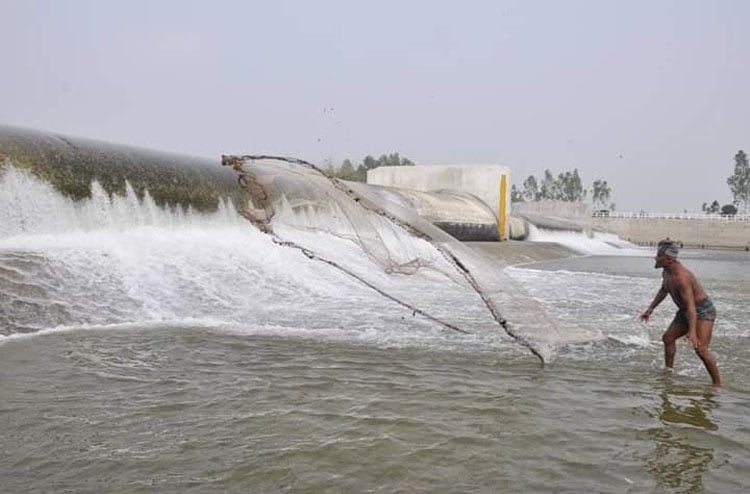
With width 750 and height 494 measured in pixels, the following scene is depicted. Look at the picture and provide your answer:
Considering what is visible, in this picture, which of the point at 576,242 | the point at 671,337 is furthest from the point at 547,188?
the point at 671,337

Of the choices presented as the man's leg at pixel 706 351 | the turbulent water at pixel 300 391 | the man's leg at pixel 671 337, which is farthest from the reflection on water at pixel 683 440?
the man's leg at pixel 671 337

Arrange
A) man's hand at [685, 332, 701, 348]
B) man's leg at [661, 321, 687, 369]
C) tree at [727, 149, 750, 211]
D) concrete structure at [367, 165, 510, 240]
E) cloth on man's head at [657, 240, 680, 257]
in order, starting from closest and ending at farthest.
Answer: man's hand at [685, 332, 701, 348] → cloth on man's head at [657, 240, 680, 257] → man's leg at [661, 321, 687, 369] → concrete structure at [367, 165, 510, 240] → tree at [727, 149, 750, 211]

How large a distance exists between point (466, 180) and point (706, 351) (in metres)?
27.2

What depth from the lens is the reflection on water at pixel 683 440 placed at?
362 centimetres

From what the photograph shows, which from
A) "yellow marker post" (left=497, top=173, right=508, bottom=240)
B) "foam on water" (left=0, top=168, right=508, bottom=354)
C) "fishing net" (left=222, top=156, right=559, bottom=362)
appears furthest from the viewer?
"yellow marker post" (left=497, top=173, right=508, bottom=240)

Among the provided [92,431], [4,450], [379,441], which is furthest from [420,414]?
[4,450]

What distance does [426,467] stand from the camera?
12.1 ft

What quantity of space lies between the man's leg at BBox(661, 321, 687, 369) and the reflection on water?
67 centimetres

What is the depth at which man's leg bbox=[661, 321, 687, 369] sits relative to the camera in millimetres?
5992

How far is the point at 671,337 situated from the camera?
6.06 m

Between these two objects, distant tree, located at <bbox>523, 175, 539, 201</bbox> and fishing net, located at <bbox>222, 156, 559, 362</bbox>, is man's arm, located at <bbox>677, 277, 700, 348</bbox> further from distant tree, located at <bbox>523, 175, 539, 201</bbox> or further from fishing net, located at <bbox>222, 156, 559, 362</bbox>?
distant tree, located at <bbox>523, 175, 539, 201</bbox>

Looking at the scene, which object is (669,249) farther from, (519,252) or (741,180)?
(741,180)

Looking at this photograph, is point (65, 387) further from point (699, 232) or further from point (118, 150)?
point (699, 232)

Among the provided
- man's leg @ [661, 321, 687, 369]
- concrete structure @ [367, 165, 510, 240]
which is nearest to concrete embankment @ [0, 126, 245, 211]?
man's leg @ [661, 321, 687, 369]
